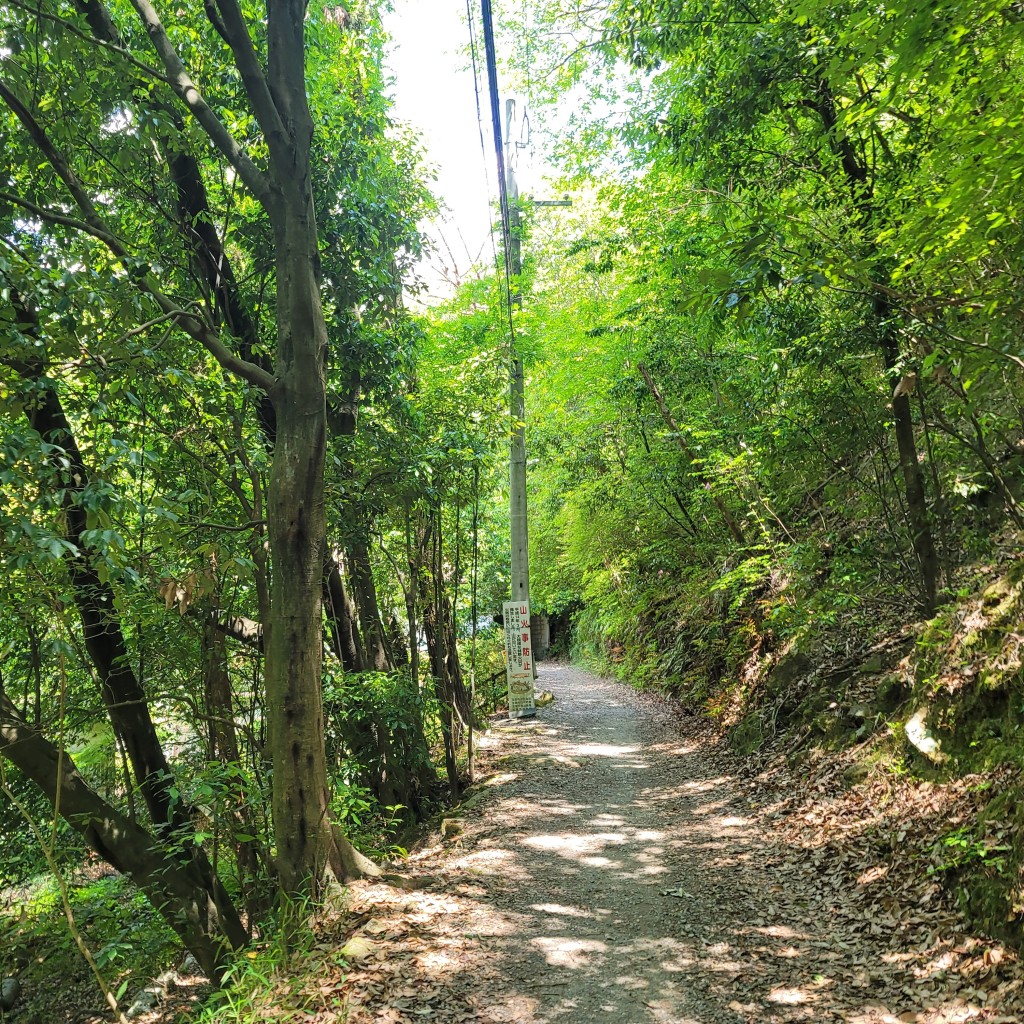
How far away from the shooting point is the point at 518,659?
→ 12375 millimetres

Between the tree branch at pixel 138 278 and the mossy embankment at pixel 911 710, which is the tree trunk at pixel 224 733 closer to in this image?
the tree branch at pixel 138 278

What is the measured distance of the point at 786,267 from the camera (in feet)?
14.7

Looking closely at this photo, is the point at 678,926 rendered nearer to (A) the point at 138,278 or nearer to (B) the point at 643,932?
(B) the point at 643,932

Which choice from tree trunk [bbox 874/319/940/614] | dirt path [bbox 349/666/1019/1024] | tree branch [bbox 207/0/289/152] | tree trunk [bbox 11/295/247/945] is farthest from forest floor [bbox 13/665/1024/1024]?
tree branch [bbox 207/0/289/152]

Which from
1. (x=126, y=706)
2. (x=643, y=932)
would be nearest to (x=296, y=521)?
(x=126, y=706)

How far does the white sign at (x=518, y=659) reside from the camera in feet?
39.9

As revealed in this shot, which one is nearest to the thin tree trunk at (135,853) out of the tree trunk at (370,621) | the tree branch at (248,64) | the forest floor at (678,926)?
the forest floor at (678,926)

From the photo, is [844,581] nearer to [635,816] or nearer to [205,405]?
[635,816]

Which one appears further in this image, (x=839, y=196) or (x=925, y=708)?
(x=839, y=196)

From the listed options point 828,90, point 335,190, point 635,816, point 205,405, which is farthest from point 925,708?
point 335,190

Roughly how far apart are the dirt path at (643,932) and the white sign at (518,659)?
468cm

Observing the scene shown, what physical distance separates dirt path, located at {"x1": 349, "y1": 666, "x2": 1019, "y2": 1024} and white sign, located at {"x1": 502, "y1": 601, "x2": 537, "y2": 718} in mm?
4680

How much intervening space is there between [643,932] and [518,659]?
308 inches

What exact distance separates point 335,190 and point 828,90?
4.73 meters
